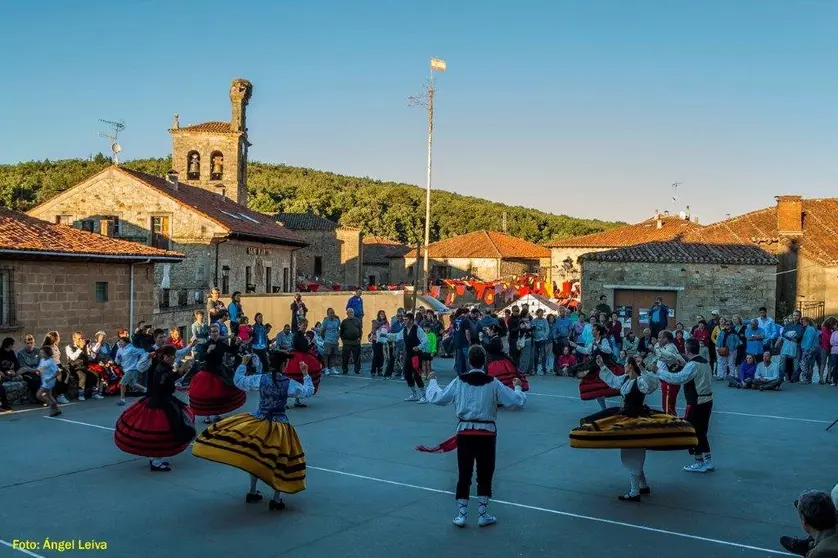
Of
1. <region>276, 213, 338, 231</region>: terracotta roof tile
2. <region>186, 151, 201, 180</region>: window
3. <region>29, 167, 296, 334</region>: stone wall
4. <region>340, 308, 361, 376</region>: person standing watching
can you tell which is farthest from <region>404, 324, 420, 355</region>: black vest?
<region>276, 213, 338, 231</region>: terracotta roof tile

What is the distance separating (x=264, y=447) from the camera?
8070 mm

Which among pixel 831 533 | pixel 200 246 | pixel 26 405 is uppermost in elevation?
→ pixel 200 246

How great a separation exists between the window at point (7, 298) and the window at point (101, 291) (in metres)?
2.77

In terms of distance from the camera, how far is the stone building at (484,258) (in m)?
61.4

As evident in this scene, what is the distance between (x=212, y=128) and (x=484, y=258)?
21353mm

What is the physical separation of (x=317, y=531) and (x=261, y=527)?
541mm

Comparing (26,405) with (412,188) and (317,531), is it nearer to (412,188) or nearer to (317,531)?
(317,531)

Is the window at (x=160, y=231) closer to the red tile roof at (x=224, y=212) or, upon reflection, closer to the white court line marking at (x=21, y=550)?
the red tile roof at (x=224, y=212)

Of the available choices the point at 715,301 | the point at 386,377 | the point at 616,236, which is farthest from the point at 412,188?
the point at 386,377

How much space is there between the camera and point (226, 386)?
12828 mm

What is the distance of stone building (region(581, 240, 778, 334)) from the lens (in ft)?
98.3

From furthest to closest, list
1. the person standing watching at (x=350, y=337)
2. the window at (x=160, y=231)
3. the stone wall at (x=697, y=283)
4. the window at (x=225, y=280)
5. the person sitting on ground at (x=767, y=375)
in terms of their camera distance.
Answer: the window at (x=160, y=231)
the window at (x=225, y=280)
the stone wall at (x=697, y=283)
the person standing watching at (x=350, y=337)
the person sitting on ground at (x=767, y=375)

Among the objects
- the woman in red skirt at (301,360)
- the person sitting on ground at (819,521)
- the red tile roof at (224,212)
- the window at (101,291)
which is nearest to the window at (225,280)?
the red tile roof at (224,212)

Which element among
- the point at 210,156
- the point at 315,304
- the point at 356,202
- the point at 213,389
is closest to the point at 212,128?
the point at 210,156
